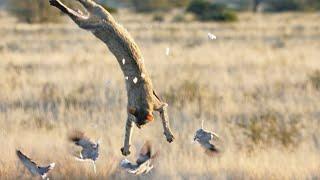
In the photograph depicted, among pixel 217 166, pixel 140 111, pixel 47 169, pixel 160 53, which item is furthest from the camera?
pixel 160 53

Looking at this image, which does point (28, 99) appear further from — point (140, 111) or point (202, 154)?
point (140, 111)

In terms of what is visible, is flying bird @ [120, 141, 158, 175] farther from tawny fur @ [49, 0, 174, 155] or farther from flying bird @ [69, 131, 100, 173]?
tawny fur @ [49, 0, 174, 155]

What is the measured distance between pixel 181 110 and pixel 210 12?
141ft

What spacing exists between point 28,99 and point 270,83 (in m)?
4.59

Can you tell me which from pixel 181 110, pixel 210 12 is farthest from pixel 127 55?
pixel 210 12

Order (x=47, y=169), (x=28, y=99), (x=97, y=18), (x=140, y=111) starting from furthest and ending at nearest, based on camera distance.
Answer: (x=28, y=99) < (x=47, y=169) < (x=140, y=111) < (x=97, y=18)

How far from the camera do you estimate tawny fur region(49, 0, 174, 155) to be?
4.15 meters

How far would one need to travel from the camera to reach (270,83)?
14.9 m

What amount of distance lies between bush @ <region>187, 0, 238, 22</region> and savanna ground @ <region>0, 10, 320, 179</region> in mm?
26763

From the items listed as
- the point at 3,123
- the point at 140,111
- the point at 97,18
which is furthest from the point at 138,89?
the point at 3,123

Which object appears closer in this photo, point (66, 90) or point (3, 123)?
point (3, 123)

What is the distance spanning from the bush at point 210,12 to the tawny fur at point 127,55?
A: 4577 centimetres

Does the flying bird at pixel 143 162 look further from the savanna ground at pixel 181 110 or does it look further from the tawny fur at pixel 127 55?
the tawny fur at pixel 127 55

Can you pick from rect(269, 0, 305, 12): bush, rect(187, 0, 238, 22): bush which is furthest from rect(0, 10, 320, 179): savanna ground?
rect(269, 0, 305, 12): bush
